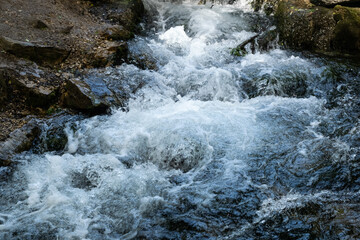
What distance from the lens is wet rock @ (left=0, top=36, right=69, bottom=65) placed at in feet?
23.0

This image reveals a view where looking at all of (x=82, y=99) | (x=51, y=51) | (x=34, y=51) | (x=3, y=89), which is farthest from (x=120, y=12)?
(x=3, y=89)

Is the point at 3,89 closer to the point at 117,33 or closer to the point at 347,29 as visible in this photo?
the point at 117,33

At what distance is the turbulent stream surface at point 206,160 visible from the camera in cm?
422

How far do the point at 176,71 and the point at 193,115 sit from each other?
7.02 feet

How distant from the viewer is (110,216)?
4.44m

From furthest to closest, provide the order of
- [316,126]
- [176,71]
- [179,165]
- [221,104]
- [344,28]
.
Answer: [344,28], [176,71], [221,104], [316,126], [179,165]

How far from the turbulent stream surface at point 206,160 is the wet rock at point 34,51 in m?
1.04

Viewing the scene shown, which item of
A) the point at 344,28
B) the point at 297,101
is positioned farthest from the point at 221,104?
the point at 344,28

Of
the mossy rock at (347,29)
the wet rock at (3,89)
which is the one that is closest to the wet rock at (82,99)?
the wet rock at (3,89)

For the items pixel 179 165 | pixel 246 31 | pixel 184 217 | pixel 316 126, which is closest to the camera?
pixel 184 217

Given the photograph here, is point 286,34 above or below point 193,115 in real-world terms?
above

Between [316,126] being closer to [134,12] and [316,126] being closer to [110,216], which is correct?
[110,216]

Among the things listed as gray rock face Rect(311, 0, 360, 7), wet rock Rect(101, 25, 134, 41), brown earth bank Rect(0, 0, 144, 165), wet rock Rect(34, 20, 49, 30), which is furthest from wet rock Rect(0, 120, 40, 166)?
gray rock face Rect(311, 0, 360, 7)

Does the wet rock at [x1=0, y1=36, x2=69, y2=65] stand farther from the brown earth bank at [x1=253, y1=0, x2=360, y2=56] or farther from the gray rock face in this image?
the gray rock face
